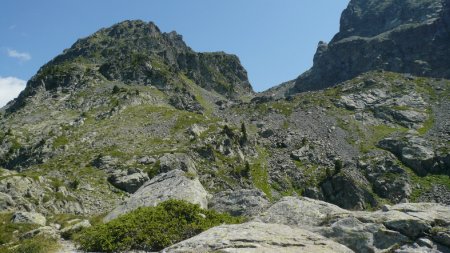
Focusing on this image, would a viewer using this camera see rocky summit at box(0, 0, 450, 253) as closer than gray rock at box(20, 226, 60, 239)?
Yes

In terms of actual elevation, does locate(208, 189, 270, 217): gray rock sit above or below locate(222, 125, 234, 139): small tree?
below

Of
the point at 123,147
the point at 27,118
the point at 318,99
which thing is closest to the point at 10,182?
the point at 123,147

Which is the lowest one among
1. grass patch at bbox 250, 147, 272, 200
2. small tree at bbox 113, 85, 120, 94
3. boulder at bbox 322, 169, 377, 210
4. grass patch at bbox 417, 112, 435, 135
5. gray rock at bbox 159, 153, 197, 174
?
boulder at bbox 322, 169, 377, 210

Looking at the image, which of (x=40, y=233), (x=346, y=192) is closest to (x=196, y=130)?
(x=346, y=192)

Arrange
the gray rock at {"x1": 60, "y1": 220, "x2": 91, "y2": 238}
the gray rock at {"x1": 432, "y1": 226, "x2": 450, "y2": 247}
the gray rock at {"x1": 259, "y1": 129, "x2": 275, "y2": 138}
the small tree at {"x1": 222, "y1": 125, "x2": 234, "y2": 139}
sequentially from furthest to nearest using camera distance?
the gray rock at {"x1": 259, "y1": 129, "x2": 275, "y2": 138} → the small tree at {"x1": 222, "y1": 125, "x2": 234, "y2": 139} → the gray rock at {"x1": 60, "y1": 220, "x2": 91, "y2": 238} → the gray rock at {"x1": 432, "y1": 226, "x2": 450, "y2": 247}

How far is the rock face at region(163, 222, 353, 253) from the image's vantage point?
56.5 ft

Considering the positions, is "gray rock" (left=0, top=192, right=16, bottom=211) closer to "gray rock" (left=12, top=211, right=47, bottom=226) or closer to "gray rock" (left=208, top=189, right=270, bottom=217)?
"gray rock" (left=12, top=211, right=47, bottom=226)

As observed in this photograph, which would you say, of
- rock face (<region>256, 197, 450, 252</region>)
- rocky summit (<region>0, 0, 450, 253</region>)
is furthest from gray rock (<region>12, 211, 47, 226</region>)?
rock face (<region>256, 197, 450, 252</region>)

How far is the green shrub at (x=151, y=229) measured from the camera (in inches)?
877

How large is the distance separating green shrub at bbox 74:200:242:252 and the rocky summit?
0.24 feet

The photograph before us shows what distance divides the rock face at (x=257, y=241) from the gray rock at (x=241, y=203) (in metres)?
10.00

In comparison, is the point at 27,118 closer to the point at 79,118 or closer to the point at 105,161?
the point at 79,118

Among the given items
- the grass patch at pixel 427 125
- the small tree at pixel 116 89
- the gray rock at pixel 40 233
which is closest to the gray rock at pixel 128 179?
the gray rock at pixel 40 233

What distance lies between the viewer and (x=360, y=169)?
103 metres
